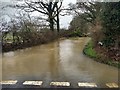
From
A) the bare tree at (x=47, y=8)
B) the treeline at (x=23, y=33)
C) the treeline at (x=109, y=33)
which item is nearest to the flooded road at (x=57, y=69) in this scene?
the treeline at (x=109, y=33)

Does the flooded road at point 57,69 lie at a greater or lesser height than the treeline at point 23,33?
lesser

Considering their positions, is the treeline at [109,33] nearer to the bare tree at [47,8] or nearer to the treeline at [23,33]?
the treeline at [23,33]

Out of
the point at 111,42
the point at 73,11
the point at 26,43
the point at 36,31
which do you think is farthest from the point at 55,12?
the point at 111,42

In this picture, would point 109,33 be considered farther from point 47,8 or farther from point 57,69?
point 47,8

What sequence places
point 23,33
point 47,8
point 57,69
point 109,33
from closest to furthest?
point 57,69 → point 109,33 → point 23,33 → point 47,8

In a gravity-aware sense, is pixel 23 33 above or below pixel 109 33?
below

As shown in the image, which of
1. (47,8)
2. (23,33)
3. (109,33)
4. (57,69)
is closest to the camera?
(57,69)

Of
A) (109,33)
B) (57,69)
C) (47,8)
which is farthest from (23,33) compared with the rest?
(57,69)

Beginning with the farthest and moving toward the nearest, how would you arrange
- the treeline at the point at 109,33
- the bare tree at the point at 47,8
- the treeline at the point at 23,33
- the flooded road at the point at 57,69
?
the bare tree at the point at 47,8, the treeline at the point at 23,33, the treeline at the point at 109,33, the flooded road at the point at 57,69

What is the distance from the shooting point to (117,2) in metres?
5.80

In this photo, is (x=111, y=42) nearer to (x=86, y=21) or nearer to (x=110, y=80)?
(x=110, y=80)

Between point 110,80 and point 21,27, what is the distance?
190 inches

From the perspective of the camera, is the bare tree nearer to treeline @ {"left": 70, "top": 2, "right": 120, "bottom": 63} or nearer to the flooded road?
treeline @ {"left": 70, "top": 2, "right": 120, "bottom": 63}

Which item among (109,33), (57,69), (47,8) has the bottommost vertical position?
(57,69)
